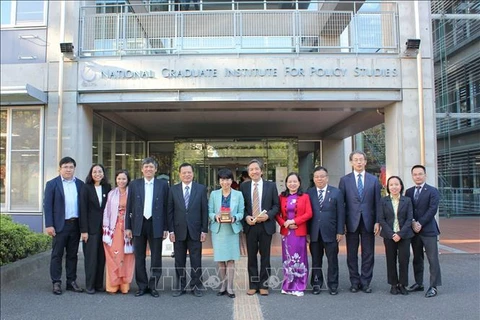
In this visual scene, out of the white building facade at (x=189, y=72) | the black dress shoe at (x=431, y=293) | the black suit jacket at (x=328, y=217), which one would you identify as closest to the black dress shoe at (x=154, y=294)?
the black suit jacket at (x=328, y=217)

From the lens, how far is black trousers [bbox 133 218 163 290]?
5910 mm

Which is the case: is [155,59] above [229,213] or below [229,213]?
above

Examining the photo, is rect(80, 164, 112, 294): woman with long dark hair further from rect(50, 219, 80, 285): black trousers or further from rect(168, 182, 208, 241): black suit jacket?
rect(168, 182, 208, 241): black suit jacket

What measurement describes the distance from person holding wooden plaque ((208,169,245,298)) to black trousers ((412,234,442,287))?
2593 mm

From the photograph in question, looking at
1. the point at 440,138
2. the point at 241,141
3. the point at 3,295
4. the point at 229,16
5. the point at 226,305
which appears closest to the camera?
the point at 226,305

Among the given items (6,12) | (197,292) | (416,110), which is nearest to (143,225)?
(197,292)

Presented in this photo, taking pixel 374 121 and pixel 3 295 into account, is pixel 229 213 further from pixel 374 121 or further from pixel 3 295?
pixel 374 121

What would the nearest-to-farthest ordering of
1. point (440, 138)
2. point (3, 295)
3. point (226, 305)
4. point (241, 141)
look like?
point (226, 305)
point (3, 295)
point (241, 141)
point (440, 138)

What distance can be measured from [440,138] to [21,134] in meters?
17.5

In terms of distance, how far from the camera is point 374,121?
13461mm

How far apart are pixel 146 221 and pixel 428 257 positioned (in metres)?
4.01

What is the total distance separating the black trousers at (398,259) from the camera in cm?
595

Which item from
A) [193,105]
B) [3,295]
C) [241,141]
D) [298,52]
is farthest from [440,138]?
[3,295]

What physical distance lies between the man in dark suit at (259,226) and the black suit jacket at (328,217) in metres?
0.56
